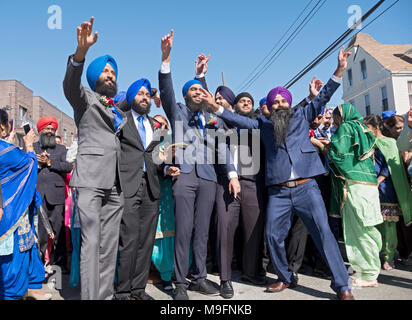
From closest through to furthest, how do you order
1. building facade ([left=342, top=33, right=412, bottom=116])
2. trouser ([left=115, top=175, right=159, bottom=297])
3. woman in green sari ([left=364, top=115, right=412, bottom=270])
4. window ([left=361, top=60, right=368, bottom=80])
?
trouser ([left=115, top=175, right=159, bottom=297]), woman in green sari ([left=364, top=115, right=412, bottom=270]), building facade ([left=342, top=33, right=412, bottom=116]), window ([left=361, top=60, right=368, bottom=80])

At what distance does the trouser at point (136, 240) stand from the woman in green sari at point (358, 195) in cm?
217

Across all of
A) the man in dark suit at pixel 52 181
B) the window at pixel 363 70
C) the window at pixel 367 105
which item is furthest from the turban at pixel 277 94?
the window at pixel 363 70

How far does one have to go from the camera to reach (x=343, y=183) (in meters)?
3.55

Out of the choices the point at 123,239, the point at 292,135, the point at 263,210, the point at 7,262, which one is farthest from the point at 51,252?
the point at 292,135

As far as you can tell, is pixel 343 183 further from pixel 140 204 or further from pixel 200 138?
pixel 140 204

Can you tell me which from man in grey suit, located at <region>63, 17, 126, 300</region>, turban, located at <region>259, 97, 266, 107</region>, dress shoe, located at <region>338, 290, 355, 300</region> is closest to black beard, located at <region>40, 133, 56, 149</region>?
man in grey suit, located at <region>63, 17, 126, 300</region>

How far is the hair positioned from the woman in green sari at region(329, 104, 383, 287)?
3.87 ft

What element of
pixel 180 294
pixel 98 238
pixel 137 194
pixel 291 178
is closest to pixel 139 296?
pixel 180 294

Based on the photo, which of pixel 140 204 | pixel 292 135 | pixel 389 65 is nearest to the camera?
pixel 140 204

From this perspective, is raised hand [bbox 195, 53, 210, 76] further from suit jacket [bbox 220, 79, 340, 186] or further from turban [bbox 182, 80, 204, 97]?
suit jacket [bbox 220, 79, 340, 186]

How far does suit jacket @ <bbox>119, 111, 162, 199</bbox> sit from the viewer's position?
113 inches

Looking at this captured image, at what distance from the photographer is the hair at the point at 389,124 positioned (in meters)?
4.50

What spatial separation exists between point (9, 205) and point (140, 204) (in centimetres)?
118

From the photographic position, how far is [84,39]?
2.32 metres
